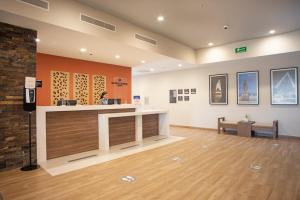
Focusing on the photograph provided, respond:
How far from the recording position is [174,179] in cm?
340

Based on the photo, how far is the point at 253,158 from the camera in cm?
461

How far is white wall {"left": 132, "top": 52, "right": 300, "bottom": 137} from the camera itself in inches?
279

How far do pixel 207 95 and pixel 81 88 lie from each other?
5452mm

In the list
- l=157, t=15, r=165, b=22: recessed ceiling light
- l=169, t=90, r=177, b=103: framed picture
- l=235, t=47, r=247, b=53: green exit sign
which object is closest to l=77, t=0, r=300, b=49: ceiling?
l=157, t=15, r=165, b=22: recessed ceiling light

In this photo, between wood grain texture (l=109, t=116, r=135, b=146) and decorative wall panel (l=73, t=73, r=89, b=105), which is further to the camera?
decorative wall panel (l=73, t=73, r=89, b=105)

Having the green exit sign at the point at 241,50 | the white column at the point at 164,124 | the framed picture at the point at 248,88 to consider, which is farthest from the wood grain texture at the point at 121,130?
the framed picture at the point at 248,88

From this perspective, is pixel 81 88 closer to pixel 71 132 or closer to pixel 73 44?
pixel 73 44

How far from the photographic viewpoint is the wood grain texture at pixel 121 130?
5793 mm

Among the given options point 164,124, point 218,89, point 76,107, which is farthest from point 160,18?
point 218,89

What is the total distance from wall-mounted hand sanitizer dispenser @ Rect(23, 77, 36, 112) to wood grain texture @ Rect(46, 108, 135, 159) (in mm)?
607

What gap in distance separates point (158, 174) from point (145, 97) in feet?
26.9

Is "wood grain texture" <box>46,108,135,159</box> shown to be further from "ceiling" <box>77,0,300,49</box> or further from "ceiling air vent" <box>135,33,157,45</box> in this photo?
"ceiling" <box>77,0,300,49</box>

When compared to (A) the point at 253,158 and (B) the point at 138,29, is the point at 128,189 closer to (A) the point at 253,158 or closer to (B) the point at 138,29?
(A) the point at 253,158

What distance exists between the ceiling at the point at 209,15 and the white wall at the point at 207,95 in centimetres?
147
